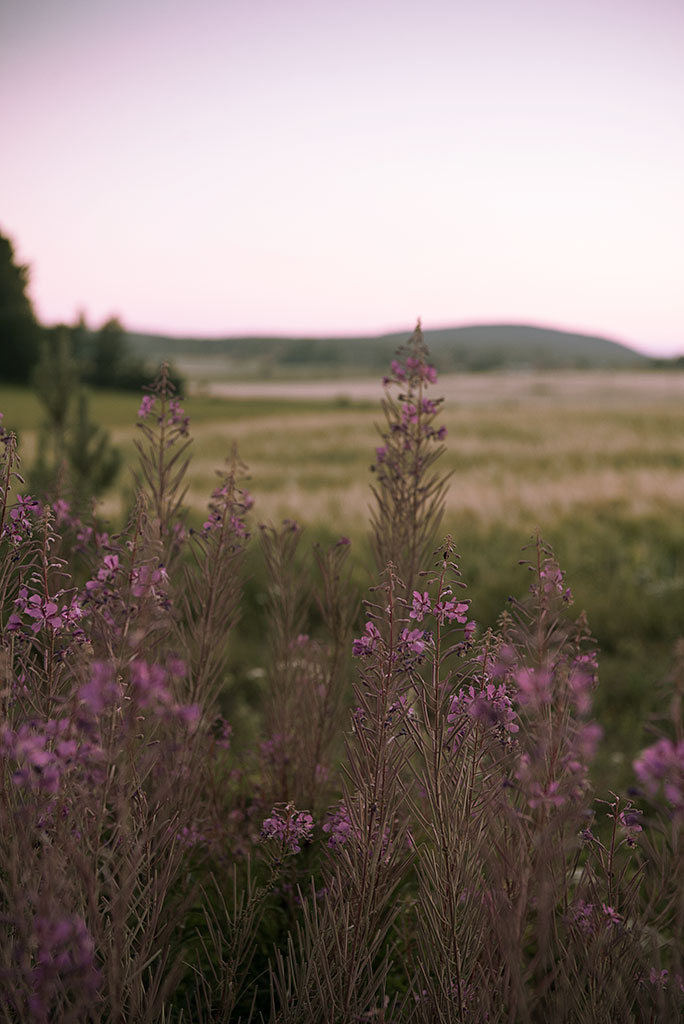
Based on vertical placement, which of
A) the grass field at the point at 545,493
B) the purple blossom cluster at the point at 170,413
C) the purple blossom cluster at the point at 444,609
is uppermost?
the purple blossom cluster at the point at 170,413

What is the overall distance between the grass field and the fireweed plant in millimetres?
985

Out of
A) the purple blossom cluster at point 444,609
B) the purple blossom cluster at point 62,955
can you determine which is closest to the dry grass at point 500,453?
the purple blossom cluster at point 444,609

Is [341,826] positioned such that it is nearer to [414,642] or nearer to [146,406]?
[414,642]

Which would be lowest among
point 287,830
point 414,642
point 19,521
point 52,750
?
point 287,830

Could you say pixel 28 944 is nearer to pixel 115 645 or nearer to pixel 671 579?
pixel 115 645

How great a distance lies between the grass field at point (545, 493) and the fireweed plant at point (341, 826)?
985mm

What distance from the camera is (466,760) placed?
2.01m

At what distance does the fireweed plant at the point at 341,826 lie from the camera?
1513 mm

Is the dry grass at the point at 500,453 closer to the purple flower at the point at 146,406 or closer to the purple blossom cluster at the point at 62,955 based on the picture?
the purple flower at the point at 146,406

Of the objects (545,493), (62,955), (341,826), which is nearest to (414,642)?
(341,826)

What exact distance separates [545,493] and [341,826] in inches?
511

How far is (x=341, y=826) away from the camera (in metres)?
2.07

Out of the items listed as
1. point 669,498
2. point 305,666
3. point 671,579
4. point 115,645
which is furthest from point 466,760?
point 669,498

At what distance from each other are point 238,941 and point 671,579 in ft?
29.2
